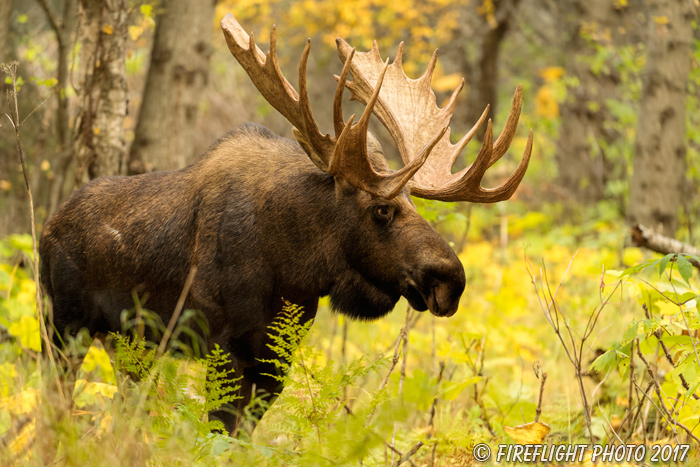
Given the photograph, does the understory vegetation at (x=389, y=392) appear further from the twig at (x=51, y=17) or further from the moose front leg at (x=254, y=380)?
the twig at (x=51, y=17)

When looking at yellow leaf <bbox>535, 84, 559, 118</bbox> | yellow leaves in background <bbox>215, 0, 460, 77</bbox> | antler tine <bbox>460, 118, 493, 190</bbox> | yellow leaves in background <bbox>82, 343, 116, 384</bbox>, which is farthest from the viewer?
yellow leaf <bbox>535, 84, 559, 118</bbox>

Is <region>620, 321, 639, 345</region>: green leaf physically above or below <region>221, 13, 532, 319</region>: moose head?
below

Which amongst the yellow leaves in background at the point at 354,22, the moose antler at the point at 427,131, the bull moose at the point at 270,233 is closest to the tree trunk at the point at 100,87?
the bull moose at the point at 270,233

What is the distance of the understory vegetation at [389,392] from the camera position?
296 centimetres

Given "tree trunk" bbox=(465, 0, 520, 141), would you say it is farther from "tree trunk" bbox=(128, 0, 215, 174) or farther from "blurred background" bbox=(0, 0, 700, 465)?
"tree trunk" bbox=(128, 0, 215, 174)

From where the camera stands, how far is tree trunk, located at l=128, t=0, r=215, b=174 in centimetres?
659

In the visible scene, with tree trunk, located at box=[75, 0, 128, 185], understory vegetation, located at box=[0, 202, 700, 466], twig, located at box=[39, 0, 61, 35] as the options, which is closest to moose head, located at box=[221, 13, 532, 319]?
understory vegetation, located at box=[0, 202, 700, 466]

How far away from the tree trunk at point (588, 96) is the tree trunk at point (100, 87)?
906 centimetres

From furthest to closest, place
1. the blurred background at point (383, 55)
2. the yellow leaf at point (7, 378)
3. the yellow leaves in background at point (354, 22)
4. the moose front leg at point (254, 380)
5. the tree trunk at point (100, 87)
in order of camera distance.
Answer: the yellow leaves in background at point (354, 22), the blurred background at point (383, 55), the tree trunk at point (100, 87), the yellow leaf at point (7, 378), the moose front leg at point (254, 380)

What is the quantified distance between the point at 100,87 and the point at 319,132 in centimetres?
248

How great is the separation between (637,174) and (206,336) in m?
6.98

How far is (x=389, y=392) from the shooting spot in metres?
4.38

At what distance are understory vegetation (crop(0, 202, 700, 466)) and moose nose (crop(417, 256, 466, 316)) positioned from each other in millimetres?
352

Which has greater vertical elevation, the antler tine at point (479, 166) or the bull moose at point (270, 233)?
the antler tine at point (479, 166)
